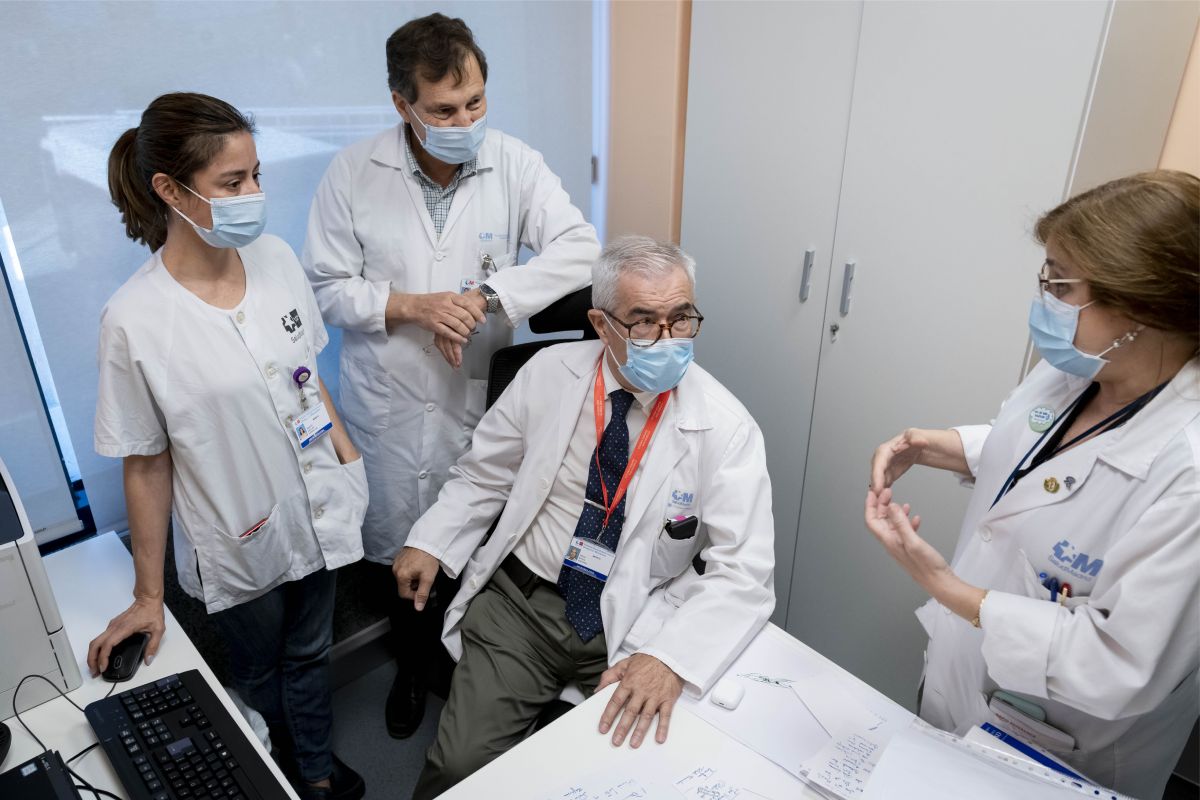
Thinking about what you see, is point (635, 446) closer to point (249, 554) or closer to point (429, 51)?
point (249, 554)

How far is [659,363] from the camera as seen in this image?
150 cm

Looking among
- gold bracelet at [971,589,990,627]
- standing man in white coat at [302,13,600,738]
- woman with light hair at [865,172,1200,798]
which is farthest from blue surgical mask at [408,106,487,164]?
gold bracelet at [971,589,990,627]

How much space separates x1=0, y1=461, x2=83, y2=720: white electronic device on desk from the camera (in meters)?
1.16

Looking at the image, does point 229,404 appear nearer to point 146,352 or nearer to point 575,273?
point 146,352

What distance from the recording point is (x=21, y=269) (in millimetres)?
1646

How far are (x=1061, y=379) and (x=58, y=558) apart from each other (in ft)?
6.37

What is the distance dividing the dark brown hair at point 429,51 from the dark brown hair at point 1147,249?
1.25m

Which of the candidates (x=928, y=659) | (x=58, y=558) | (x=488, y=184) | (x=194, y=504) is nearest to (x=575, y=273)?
(x=488, y=184)

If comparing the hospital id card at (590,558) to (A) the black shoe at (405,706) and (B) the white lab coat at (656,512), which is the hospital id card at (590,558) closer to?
(B) the white lab coat at (656,512)

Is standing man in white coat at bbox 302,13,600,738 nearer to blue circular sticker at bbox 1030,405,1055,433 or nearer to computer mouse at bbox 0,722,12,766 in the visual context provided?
computer mouse at bbox 0,722,12,766

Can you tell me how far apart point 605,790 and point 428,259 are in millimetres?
1271

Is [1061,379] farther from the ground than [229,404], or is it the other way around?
[1061,379]

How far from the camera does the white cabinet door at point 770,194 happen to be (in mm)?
1936

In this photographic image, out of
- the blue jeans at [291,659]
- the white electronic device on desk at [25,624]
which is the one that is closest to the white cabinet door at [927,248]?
the blue jeans at [291,659]
